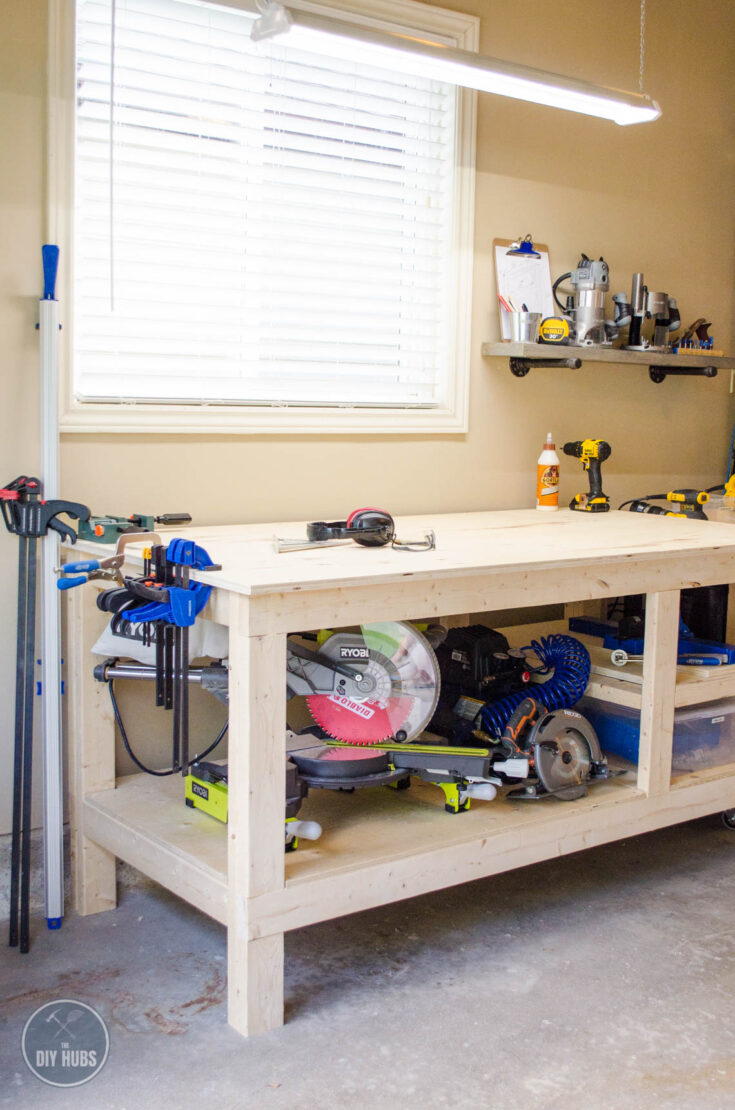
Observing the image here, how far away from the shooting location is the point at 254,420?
298cm

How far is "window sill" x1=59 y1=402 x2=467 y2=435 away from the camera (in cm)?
272

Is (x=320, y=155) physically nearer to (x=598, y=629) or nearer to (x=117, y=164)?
(x=117, y=164)

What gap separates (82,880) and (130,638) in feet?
2.39

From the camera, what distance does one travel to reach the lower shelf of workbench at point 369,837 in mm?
2172

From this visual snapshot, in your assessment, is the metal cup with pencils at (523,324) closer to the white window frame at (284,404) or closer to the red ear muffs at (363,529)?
the white window frame at (284,404)

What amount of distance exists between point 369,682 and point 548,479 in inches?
49.1

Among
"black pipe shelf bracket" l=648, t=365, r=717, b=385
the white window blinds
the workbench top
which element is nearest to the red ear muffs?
the workbench top

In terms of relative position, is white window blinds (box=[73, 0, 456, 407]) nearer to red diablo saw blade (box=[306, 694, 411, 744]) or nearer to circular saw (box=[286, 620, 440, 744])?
circular saw (box=[286, 620, 440, 744])

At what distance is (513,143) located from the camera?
3475 mm

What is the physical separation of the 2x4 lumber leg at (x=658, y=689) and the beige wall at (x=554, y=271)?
931 mm

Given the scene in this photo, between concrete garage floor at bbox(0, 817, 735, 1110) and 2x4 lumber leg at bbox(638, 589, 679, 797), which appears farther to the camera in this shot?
2x4 lumber leg at bbox(638, 589, 679, 797)

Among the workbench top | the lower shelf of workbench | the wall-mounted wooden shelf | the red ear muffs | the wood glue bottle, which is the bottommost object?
the lower shelf of workbench

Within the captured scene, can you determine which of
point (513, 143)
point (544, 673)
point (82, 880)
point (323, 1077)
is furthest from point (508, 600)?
point (513, 143)
